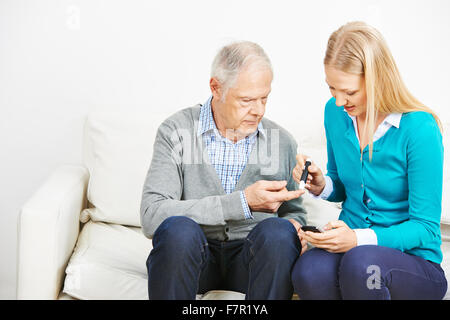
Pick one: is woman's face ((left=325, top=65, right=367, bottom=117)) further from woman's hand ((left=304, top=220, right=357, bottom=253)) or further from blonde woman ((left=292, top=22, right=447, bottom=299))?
woman's hand ((left=304, top=220, right=357, bottom=253))

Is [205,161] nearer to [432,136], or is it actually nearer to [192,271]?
[192,271]

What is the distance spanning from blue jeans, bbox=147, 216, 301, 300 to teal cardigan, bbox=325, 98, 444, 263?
235mm

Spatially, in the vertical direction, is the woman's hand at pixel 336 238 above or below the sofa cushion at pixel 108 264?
above

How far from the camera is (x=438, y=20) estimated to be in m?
2.32

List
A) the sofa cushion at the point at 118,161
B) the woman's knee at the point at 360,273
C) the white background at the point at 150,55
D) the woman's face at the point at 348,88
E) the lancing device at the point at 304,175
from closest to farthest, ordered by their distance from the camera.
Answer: the woman's knee at the point at 360,273 < the woman's face at the point at 348,88 < the lancing device at the point at 304,175 < the sofa cushion at the point at 118,161 < the white background at the point at 150,55

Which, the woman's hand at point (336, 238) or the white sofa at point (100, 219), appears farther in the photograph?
the white sofa at point (100, 219)

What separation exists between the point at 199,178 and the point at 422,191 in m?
0.64

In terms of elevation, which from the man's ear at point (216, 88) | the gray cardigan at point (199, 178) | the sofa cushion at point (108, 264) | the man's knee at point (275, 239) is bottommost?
the sofa cushion at point (108, 264)

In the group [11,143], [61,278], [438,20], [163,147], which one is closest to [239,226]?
[163,147]

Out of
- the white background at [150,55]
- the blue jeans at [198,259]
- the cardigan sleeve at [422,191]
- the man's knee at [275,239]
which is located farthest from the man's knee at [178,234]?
the white background at [150,55]

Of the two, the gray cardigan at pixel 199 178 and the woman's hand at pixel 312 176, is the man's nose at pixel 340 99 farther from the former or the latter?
the gray cardigan at pixel 199 178

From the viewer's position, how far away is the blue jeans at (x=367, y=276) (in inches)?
50.3

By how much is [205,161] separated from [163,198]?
0.19 meters

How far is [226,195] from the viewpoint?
1.49 m
